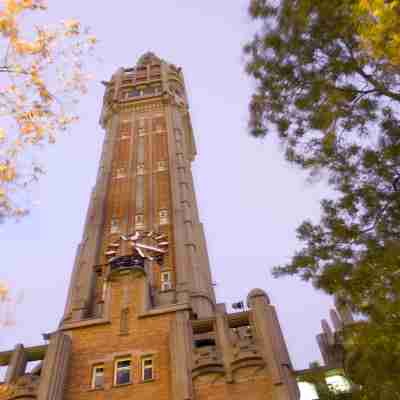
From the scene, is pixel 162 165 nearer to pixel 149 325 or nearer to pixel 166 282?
pixel 166 282

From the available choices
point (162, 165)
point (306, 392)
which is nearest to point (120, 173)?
point (162, 165)

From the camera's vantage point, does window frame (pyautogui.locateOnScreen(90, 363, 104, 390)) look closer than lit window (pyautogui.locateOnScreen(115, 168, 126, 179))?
Yes

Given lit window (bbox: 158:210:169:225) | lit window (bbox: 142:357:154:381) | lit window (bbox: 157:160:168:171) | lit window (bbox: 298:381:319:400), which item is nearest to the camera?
lit window (bbox: 142:357:154:381)

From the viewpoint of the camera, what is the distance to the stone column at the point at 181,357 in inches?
876

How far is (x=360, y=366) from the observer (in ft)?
41.0

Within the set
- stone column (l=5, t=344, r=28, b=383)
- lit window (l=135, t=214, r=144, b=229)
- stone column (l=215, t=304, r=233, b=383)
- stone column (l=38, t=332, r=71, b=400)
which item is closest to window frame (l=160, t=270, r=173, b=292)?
lit window (l=135, t=214, r=144, b=229)

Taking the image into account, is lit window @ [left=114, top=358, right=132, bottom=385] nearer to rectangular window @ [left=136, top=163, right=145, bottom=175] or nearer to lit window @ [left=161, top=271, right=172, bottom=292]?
lit window @ [left=161, top=271, right=172, bottom=292]

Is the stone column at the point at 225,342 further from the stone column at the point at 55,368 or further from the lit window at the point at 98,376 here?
the stone column at the point at 55,368

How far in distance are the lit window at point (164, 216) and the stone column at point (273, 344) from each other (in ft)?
51.8

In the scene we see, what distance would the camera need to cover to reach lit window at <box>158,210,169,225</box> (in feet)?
137

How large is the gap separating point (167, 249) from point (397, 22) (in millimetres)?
29096

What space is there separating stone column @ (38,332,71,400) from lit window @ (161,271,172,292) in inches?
361

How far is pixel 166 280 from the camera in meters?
35.1

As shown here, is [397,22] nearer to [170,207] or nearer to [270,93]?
[270,93]
